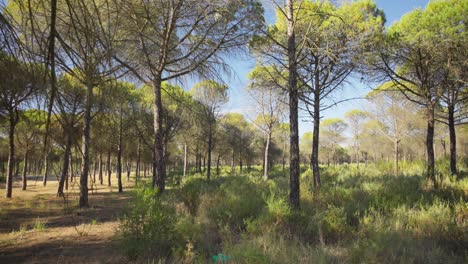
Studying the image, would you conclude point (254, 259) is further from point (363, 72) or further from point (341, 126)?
point (341, 126)

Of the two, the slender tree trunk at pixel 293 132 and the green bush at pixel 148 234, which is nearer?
the green bush at pixel 148 234

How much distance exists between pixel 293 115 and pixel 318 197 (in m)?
2.77

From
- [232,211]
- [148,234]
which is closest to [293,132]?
[232,211]

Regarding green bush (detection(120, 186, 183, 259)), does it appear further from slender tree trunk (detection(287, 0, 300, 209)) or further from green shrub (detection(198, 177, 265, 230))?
slender tree trunk (detection(287, 0, 300, 209))

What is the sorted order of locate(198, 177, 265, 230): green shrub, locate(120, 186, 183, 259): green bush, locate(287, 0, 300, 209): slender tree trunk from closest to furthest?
locate(120, 186, 183, 259): green bush
locate(198, 177, 265, 230): green shrub
locate(287, 0, 300, 209): slender tree trunk

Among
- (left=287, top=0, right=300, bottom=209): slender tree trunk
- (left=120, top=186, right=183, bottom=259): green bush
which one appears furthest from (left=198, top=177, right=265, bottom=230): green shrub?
(left=120, top=186, right=183, bottom=259): green bush

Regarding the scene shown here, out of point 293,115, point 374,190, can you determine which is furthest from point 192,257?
point 374,190

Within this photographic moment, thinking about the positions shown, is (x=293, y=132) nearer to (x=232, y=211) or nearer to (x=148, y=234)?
(x=232, y=211)

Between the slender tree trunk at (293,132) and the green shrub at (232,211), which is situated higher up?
the slender tree trunk at (293,132)

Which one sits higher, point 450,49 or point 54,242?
point 450,49

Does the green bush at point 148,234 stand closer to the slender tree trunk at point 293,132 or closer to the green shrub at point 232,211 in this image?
the green shrub at point 232,211

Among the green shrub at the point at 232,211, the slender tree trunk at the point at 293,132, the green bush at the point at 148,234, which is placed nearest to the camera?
the green bush at the point at 148,234

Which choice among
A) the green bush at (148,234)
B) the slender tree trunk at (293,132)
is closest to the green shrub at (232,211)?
the slender tree trunk at (293,132)

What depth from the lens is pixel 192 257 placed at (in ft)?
12.0
